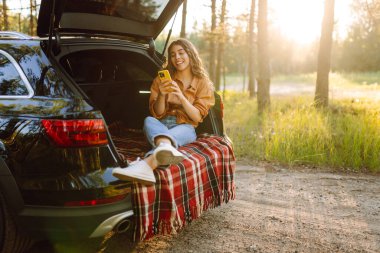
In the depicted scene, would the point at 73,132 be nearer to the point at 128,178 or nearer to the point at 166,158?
the point at 128,178

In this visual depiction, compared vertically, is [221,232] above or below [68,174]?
below

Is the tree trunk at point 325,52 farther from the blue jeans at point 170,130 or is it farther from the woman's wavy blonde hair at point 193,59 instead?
the blue jeans at point 170,130

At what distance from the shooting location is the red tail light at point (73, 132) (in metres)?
2.64

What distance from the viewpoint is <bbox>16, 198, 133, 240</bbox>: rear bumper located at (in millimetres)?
2619

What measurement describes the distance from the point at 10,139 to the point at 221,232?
2.00 meters

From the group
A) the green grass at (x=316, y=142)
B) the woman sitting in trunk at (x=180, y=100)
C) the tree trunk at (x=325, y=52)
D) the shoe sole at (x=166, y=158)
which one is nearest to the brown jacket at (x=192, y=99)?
the woman sitting in trunk at (x=180, y=100)

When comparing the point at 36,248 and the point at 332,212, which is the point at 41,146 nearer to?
the point at 36,248

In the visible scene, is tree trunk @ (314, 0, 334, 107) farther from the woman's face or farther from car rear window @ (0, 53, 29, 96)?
A: car rear window @ (0, 53, 29, 96)

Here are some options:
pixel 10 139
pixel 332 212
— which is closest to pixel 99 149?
pixel 10 139

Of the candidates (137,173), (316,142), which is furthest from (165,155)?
(316,142)

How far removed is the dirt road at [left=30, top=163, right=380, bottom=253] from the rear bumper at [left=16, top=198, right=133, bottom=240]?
166mm

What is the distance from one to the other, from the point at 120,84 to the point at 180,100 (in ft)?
4.68

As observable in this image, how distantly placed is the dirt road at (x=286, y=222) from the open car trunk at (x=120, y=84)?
1124 millimetres

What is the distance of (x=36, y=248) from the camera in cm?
326
